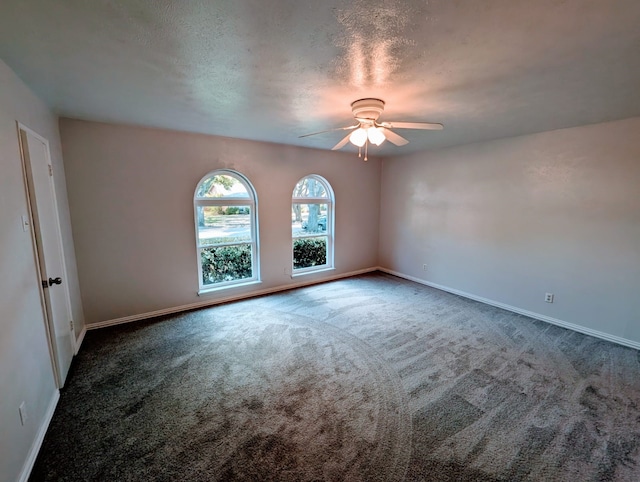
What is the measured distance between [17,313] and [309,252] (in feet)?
13.0

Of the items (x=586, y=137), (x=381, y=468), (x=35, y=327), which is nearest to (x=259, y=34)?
(x=35, y=327)

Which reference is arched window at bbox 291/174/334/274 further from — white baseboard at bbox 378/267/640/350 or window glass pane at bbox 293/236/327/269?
white baseboard at bbox 378/267/640/350

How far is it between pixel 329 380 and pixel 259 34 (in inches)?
101

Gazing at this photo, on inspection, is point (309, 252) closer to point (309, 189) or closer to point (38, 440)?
point (309, 189)

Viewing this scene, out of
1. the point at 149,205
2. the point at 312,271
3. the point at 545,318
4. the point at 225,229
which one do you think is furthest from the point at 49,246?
the point at 545,318

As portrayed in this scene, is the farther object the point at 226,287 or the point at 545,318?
the point at 226,287

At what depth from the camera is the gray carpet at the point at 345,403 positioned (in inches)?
67.5

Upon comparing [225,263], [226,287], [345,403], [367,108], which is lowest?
[345,403]

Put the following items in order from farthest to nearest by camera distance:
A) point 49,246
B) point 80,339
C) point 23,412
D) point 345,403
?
point 80,339 < point 49,246 < point 345,403 < point 23,412

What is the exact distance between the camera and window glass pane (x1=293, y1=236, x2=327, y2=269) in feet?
16.9

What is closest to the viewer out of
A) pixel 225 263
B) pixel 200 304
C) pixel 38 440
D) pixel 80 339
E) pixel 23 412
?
pixel 23 412

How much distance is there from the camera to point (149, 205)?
3.58m

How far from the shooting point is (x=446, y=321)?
367cm

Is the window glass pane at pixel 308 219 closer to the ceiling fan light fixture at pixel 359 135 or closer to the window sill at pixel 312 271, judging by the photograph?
the window sill at pixel 312 271
